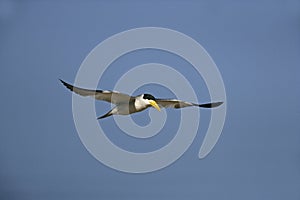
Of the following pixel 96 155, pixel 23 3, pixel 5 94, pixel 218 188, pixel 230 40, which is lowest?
pixel 218 188

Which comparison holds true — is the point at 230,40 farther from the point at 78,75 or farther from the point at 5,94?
the point at 5,94

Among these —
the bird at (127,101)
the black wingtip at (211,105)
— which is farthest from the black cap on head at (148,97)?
the black wingtip at (211,105)

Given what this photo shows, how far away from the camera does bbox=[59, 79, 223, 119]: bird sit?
6.66 ft

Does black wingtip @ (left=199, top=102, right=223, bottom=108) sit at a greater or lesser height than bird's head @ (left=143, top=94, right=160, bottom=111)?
lesser

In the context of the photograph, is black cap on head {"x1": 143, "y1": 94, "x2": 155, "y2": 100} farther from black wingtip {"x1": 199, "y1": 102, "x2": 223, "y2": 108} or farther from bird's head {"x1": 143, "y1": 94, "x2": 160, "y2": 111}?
black wingtip {"x1": 199, "y1": 102, "x2": 223, "y2": 108}

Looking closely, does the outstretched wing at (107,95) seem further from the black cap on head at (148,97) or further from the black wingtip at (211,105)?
the black wingtip at (211,105)

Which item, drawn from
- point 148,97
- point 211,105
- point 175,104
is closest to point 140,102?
point 148,97

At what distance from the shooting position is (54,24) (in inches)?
82.3

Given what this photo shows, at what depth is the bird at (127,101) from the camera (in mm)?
2031

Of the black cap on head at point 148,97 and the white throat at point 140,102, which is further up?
the black cap on head at point 148,97

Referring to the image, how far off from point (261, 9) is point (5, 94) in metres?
1.14

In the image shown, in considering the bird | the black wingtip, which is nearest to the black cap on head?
the bird

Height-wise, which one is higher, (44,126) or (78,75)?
(78,75)

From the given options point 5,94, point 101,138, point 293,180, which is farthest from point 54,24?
point 293,180
